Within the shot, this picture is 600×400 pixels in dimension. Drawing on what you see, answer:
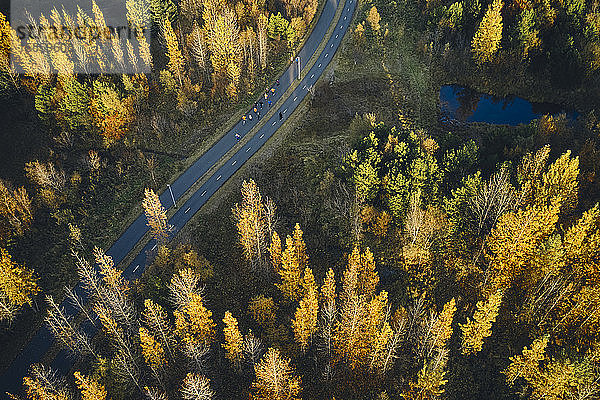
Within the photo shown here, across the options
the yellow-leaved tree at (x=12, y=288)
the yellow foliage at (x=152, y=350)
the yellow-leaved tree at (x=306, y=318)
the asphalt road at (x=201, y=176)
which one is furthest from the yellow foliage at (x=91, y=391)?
the yellow-leaved tree at (x=306, y=318)

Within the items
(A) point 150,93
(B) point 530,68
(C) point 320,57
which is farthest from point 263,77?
(B) point 530,68

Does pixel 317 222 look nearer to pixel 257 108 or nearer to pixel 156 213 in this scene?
pixel 156 213

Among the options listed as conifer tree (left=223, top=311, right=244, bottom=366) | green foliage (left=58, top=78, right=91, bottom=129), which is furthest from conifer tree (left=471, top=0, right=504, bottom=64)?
conifer tree (left=223, top=311, right=244, bottom=366)

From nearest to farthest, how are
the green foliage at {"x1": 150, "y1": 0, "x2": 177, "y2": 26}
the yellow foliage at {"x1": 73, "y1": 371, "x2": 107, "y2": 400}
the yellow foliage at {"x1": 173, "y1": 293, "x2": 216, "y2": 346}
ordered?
the yellow foliage at {"x1": 73, "y1": 371, "x2": 107, "y2": 400} → the yellow foliage at {"x1": 173, "y1": 293, "x2": 216, "y2": 346} → the green foliage at {"x1": 150, "y1": 0, "x2": 177, "y2": 26}

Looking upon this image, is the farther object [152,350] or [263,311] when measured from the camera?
[263,311]

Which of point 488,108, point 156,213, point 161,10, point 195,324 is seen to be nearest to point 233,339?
point 195,324

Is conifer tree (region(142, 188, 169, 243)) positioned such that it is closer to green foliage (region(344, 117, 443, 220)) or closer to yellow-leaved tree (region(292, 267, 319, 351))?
yellow-leaved tree (region(292, 267, 319, 351))
